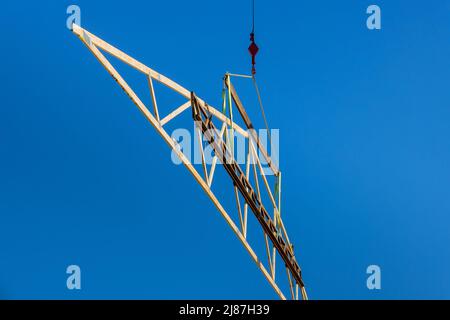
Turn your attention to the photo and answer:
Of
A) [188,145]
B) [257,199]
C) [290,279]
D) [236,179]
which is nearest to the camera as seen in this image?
[188,145]

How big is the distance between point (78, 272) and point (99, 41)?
34.3ft

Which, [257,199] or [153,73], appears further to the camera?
[257,199]

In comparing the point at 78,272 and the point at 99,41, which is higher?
the point at 99,41

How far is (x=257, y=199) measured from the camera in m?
23.5

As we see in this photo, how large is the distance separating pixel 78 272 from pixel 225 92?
29.5 ft

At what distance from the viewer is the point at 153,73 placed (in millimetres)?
18828

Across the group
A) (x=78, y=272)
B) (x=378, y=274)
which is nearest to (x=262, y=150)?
(x=378, y=274)
